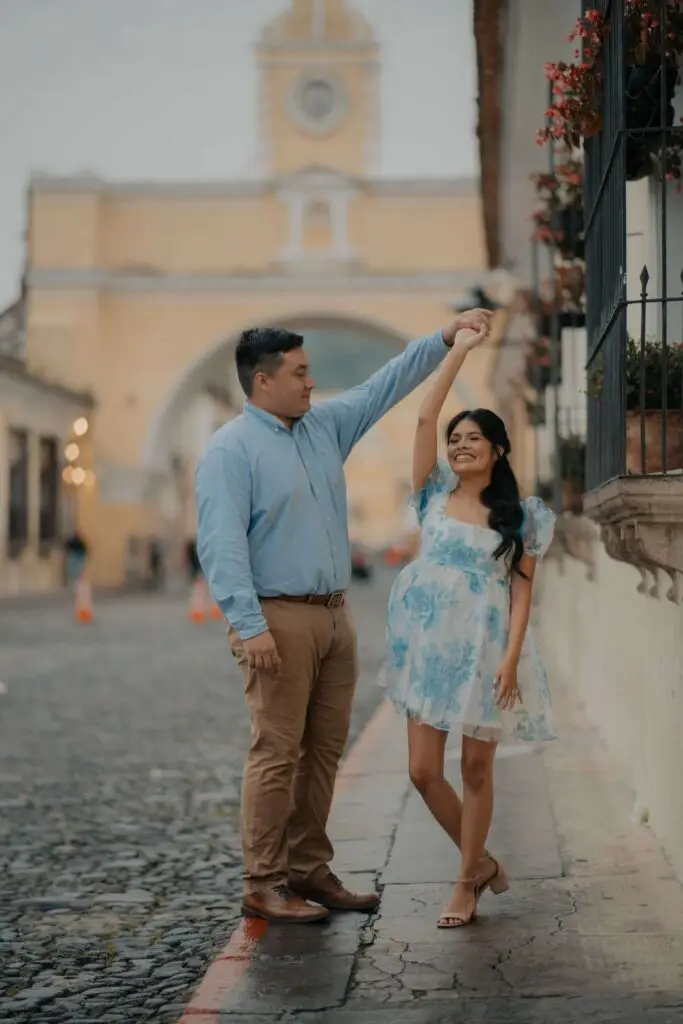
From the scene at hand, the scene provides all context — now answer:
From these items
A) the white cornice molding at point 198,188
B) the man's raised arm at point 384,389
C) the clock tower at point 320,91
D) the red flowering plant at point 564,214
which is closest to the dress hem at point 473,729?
the man's raised arm at point 384,389

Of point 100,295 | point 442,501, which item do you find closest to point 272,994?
point 442,501

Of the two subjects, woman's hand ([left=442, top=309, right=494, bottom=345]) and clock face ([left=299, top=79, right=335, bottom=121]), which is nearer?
woman's hand ([left=442, top=309, right=494, bottom=345])

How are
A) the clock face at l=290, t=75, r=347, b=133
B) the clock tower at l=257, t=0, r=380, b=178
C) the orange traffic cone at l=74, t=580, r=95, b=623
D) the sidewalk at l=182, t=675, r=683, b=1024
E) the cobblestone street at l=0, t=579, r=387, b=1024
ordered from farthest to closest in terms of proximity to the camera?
the clock face at l=290, t=75, r=347, b=133, the clock tower at l=257, t=0, r=380, b=178, the orange traffic cone at l=74, t=580, r=95, b=623, the cobblestone street at l=0, t=579, r=387, b=1024, the sidewalk at l=182, t=675, r=683, b=1024

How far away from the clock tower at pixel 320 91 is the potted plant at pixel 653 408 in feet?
146

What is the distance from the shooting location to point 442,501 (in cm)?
488

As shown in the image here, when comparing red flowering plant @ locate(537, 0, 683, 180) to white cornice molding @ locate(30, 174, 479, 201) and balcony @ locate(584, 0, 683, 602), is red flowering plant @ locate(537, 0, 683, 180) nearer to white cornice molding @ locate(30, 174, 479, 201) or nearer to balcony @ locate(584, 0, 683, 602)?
balcony @ locate(584, 0, 683, 602)

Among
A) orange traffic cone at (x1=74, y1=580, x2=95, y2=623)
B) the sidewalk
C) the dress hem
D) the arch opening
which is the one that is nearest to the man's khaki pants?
the sidewalk

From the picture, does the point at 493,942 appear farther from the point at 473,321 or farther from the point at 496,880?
the point at 473,321

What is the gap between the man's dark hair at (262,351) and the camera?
16.2 ft

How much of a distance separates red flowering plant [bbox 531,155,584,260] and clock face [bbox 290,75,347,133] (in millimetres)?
40904

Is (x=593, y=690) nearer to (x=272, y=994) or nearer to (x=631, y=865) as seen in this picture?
(x=631, y=865)

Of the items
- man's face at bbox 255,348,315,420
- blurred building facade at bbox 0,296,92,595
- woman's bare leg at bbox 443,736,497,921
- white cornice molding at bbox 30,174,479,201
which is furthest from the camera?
white cornice molding at bbox 30,174,479,201

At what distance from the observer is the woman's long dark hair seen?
15.5ft

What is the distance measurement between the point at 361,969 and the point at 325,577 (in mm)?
1168
